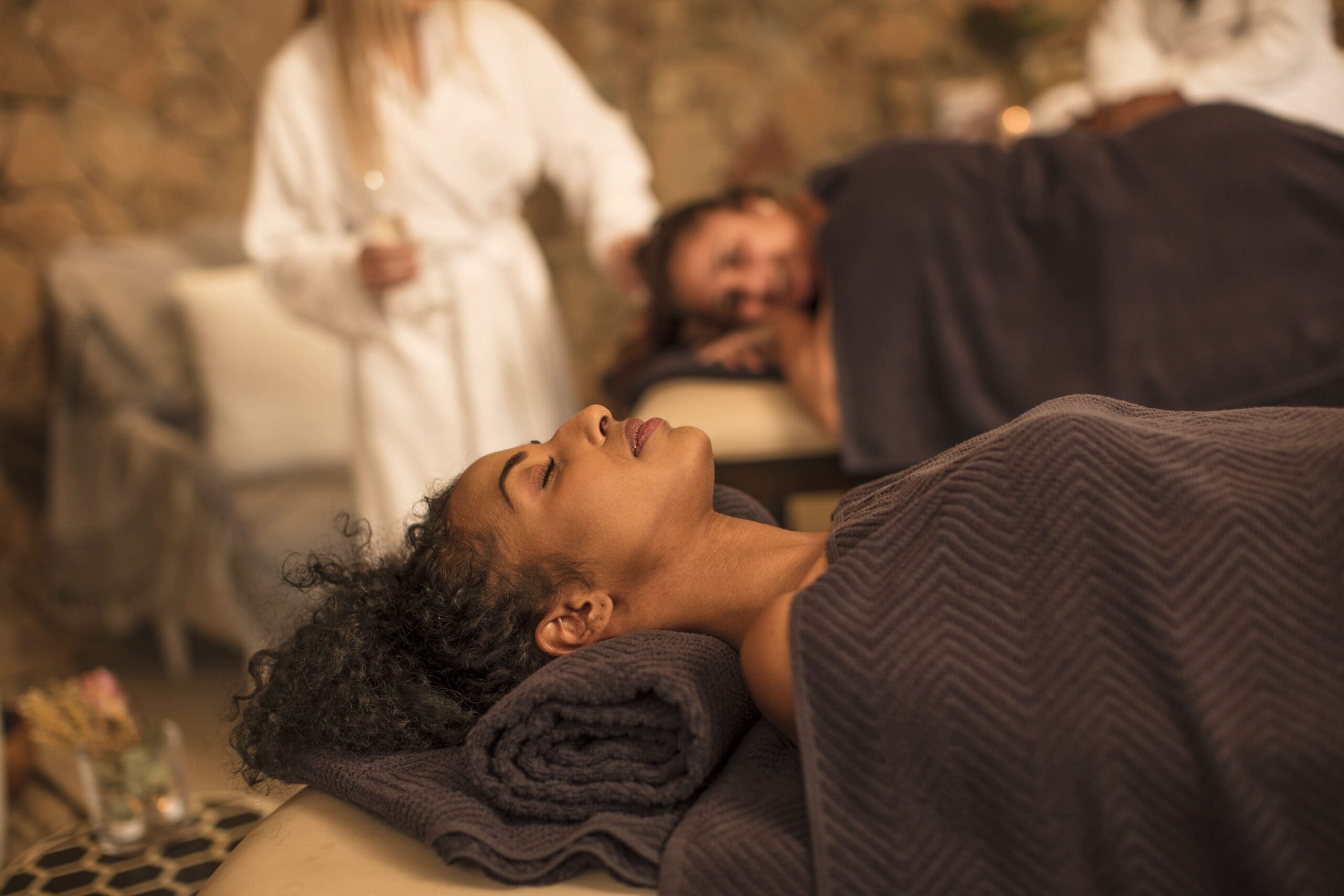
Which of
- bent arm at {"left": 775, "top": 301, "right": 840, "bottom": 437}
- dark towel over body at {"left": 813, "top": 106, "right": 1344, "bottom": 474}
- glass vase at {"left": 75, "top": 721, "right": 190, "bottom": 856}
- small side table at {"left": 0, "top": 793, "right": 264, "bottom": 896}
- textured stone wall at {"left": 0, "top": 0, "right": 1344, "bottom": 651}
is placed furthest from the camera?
textured stone wall at {"left": 0, "top": 0, "right": 1344, "bottom": 651}

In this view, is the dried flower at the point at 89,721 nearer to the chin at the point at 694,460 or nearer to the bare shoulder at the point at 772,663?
the chin at the point at 694,460

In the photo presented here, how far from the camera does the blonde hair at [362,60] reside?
71.3 inches

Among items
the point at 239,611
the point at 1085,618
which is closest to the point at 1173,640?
the point at 1085,618

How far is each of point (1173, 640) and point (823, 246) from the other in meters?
1.29

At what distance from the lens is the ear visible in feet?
3.29

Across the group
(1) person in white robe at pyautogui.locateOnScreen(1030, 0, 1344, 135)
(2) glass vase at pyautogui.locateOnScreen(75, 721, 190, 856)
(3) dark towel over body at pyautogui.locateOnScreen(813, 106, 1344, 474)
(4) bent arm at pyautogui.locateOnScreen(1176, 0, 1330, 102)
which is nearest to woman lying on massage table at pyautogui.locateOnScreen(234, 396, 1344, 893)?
(2) glass vase at pyautogui.locateOnScreen(75, 721, 190, 856)

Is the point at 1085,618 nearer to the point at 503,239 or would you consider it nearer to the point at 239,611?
A: the point at 503,239

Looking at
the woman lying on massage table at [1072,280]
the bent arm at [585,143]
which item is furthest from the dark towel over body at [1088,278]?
the bent arm at [585,143]

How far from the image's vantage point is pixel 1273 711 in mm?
717

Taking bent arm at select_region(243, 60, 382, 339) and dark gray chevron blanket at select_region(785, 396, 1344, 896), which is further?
bent arm at select_region(243, 60, 382, 339)

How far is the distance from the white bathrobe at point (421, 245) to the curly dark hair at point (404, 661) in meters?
0.83

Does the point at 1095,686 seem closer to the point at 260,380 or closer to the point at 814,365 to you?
the point at 814,365

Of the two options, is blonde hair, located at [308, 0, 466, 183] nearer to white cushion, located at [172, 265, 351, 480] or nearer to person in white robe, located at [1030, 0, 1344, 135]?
white cushion, located at [172, 265, 351, 480]

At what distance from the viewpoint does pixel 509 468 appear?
104 centimetres
